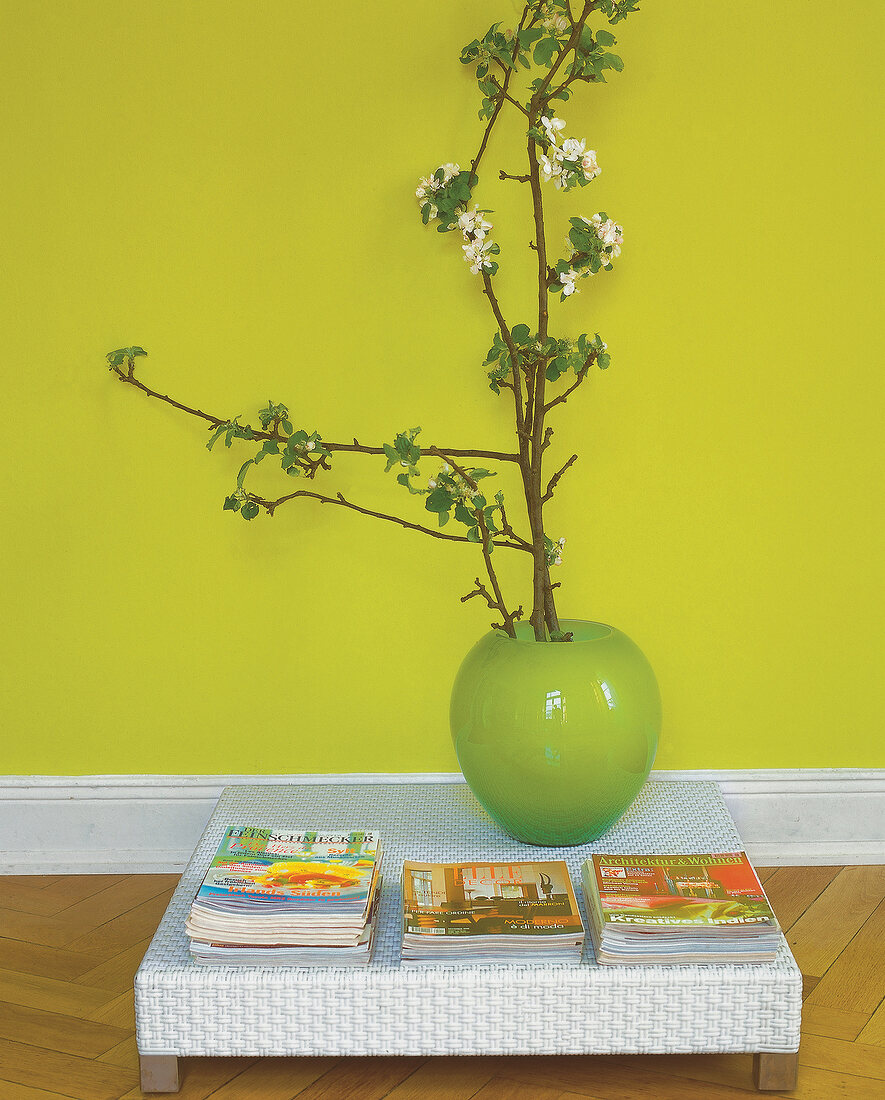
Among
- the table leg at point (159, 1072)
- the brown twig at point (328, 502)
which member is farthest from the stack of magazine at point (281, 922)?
the brown twig at point (328, 502)

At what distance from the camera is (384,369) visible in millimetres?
2014

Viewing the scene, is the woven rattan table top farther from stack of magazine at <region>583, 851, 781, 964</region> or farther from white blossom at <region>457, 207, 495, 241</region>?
white blossom at <region>457, 207, 495, 241</region>

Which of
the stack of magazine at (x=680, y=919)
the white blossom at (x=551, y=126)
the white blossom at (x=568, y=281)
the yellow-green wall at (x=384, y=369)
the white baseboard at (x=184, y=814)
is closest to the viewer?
the stack of magazine at (x=680, y=919)

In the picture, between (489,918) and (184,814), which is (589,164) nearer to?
(489,918)

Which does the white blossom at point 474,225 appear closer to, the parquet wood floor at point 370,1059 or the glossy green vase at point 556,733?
the glossy green vase at point 556,733

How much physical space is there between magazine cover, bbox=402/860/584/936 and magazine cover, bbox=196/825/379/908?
0.25 ft

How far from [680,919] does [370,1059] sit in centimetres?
52

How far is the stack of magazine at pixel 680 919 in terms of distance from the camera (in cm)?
140

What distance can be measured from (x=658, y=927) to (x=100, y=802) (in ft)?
4.00

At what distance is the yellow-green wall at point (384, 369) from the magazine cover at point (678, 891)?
58 centimetres

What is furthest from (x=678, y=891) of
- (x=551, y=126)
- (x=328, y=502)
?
(x=551, y=126)

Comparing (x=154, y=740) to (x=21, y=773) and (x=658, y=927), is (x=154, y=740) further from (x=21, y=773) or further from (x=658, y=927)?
(x=658, y=927)

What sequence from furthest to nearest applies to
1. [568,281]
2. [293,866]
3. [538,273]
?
[538,273]
[568,281]
[293,866]

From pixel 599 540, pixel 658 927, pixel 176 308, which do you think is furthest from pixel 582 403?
pixel 658 927
